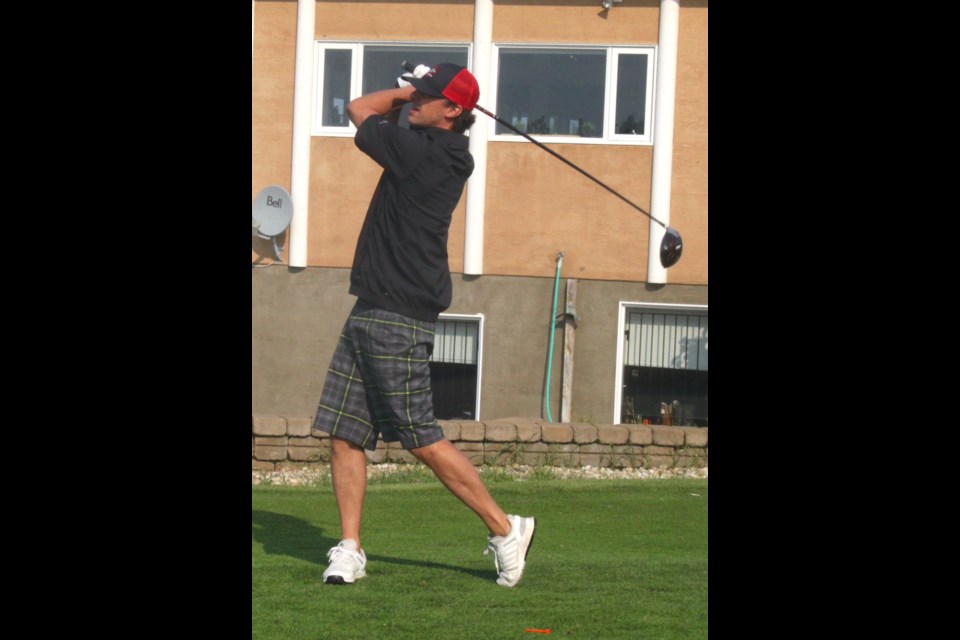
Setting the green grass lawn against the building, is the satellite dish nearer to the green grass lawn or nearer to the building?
the building

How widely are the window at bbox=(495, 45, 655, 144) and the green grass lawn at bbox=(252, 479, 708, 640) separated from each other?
4.05 feet

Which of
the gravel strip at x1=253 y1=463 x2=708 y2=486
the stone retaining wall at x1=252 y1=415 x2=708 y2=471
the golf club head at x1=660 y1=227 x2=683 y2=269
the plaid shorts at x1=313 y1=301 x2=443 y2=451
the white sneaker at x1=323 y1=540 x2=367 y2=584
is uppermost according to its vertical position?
the golf club head at x1=660 y1=227 x2=683 y2=269

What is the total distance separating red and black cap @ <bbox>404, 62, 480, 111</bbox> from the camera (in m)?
3.42

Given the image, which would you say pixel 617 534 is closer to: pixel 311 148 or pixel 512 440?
pixel 512 440

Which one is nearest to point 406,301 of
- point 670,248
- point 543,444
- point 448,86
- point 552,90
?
point 448,86

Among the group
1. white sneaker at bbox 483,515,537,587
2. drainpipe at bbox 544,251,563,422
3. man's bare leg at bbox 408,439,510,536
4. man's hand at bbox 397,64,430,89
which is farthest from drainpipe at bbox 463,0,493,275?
white sneaker at bbox 483,515,537,587

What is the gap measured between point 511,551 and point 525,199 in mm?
1350

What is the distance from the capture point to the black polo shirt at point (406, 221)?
3352 mm

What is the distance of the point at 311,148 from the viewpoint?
3953mm

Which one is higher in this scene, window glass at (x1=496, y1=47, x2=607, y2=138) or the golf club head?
window glass at (x1=496, y1=47, x2=607, y2=138)

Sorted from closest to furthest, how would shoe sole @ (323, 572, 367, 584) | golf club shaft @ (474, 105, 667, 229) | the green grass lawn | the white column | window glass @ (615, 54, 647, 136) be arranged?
the green grass lawn → shoe sole @ (323, 572, 367, 584) → golf club shaft @ (474, 105, 667, 229) → the white column → window glass @ (615, 54, 647, 136)

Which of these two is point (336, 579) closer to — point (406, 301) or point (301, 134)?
point (406, 301)
